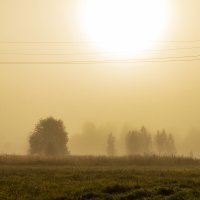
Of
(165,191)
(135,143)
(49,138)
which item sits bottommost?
(165,191)

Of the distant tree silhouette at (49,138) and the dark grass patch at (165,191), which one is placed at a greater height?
the distant tree silhouette at (49,138)

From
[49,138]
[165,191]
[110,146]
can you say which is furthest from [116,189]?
[110,146]

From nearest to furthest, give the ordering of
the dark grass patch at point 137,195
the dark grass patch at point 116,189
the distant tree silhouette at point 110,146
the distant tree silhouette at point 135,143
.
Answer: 1. the dark grass patch at point 137,195
2. the dark grass patch at point 116,189
3. the distant tree silhouette at point 135,143
4. the distant tree silhouette at point 110,146

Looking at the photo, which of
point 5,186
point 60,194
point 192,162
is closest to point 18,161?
point 192,162

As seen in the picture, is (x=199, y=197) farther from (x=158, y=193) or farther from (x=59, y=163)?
(x=59, y=163)

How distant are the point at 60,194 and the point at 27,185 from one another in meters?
5.32

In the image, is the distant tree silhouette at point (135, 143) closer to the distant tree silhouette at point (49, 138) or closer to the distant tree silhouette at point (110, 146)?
the distant tree silhouette at point (110, 146)

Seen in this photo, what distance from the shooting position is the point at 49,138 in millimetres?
125562

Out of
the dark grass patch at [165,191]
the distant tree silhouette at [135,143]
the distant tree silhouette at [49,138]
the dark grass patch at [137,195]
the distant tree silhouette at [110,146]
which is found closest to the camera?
the dark grass patch at [137,195]

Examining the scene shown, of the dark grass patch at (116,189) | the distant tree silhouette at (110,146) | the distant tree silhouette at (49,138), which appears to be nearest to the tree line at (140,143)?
the distant tree silhouette at (110,146)

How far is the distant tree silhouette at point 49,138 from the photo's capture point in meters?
123

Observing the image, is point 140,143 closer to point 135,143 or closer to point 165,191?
point 135,143

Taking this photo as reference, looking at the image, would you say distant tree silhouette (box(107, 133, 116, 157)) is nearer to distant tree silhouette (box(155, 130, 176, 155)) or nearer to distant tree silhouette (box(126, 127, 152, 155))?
distant tree silhouette (box(126, 127, 152, 155))

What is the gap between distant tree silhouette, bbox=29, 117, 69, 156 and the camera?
405 feet
